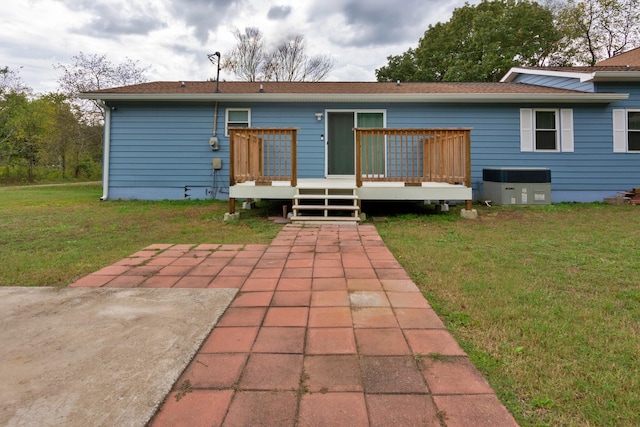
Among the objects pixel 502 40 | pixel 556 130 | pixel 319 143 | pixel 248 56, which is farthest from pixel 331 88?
pixel 502 40

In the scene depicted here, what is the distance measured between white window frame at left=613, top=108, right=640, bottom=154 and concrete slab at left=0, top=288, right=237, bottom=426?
1018 cm

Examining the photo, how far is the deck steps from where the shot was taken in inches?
229

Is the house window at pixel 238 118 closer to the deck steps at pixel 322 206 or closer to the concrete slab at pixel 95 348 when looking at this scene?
the deck steps at pixel 322 206

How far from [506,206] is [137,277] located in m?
7.31

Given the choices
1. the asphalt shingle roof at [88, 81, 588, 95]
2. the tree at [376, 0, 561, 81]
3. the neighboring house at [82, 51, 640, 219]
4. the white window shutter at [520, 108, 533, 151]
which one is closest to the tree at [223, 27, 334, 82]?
the tree at [376, 0, 561, 81]

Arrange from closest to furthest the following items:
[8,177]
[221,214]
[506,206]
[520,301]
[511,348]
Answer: [511,348] < [520,301] < [221,214] < [506,206] < [8,177]

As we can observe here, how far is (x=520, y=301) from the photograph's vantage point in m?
2.44

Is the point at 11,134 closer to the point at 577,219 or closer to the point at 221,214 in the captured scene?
the point at 221,214

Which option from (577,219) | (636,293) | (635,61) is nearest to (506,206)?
(577,219)

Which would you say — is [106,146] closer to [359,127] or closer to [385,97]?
[359,127]

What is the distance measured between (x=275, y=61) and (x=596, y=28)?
18419mm

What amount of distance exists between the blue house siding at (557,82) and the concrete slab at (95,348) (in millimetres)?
10076

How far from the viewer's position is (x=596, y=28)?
63.8 ft

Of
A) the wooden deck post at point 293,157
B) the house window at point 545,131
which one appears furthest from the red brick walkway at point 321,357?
the house window at point 545,131
